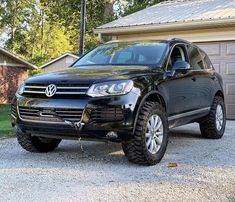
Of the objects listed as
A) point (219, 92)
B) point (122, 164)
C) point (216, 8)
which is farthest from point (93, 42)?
Result: point (122, 164)

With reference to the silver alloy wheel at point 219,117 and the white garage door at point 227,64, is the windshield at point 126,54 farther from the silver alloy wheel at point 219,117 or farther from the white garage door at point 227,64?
the white garage door at point 227,64

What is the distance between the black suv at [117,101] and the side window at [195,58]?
51cm

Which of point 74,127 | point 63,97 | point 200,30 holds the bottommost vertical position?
point 74,127

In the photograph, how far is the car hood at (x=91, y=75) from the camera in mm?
5676

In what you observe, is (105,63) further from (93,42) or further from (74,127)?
(93,42)

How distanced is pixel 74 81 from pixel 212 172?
2175mm

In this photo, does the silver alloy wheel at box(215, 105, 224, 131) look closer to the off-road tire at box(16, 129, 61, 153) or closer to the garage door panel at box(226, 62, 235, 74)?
the off-road tire at box(16, 129, 61, 153)

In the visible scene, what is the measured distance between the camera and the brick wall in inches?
1086

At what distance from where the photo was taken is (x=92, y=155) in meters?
6.69

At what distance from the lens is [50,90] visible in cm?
575

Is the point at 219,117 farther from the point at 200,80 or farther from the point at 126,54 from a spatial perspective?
the point at 126,54

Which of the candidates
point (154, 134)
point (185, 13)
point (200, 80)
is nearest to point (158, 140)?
point (154, 134)

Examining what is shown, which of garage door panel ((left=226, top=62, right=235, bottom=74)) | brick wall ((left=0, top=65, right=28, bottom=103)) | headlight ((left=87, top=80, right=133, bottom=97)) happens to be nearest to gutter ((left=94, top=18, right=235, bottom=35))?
garage door panel ((left=226, top=62, right=235, bottom=74))

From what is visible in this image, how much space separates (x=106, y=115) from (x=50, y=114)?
79 centimetres
